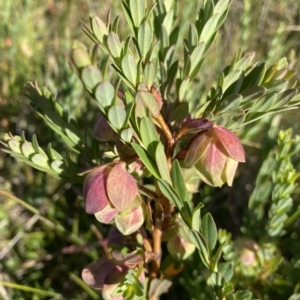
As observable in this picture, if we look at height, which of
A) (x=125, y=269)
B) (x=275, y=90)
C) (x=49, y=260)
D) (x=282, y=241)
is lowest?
(x=49, y=260)

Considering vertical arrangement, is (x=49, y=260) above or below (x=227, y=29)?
below

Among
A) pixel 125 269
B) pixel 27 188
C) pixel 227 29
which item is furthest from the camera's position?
pixel 227 29

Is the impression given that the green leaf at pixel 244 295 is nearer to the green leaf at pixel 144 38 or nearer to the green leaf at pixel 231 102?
the green leaf at pixel 231 102

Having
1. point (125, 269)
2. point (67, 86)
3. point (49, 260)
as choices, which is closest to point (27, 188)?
point (49, 260)

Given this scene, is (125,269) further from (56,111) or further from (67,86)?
(67,86)

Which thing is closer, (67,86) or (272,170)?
(272,170)
